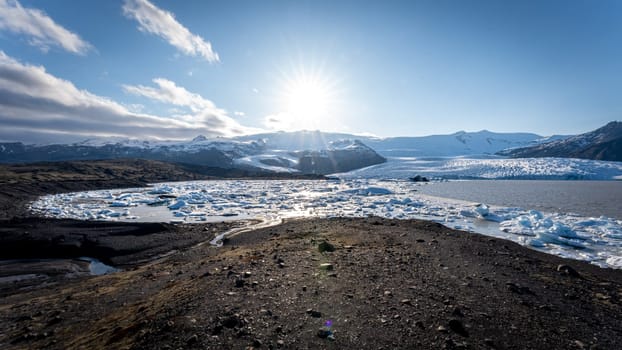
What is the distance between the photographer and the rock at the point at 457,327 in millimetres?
7320

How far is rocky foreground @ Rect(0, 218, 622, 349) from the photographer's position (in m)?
7.11

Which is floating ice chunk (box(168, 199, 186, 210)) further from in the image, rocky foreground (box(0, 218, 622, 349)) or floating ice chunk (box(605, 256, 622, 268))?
floating ice chunk (box(605, 256, 622, 268))

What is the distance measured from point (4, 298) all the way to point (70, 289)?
113 inches

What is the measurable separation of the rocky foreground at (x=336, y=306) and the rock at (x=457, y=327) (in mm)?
25

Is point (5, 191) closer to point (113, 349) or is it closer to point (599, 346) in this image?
point (113, 349)

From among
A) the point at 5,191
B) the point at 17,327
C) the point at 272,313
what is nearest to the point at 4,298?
the point at 17,327

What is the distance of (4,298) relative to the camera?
14.9m

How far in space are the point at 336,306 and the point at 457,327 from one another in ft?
10.1

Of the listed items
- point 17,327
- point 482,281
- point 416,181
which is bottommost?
point 416,181

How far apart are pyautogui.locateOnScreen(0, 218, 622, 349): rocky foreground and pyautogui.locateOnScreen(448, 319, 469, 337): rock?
0.02m

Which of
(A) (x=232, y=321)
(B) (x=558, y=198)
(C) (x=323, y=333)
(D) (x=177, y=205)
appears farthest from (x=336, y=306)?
(B) (x=558, y=198)

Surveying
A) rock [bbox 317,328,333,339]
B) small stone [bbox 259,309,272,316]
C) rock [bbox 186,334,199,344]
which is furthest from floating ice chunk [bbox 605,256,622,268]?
rock [bbox 186,334,199,344]

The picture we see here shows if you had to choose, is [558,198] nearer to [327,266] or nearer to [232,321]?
[327,266]

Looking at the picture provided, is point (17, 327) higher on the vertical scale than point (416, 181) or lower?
higher
